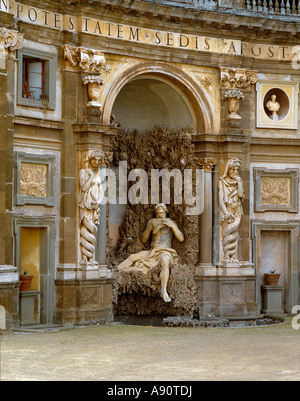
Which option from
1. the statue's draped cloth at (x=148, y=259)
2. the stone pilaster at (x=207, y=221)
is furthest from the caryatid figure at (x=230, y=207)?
the statue's draped cloth at (x=148, y=259)

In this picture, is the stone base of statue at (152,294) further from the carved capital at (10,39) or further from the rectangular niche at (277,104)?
the carved capital at (10,39)

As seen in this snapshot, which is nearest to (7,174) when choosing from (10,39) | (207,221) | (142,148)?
(10,39)

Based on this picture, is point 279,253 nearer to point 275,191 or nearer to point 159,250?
point 275,191

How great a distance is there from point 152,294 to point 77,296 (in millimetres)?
2169

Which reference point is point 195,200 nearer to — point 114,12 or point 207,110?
point 207,110

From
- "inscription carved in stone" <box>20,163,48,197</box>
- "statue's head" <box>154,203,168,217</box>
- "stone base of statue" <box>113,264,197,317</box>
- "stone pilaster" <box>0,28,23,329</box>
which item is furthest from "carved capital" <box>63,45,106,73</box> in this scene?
"stone base of statue" <box>113,264,197,317</box>

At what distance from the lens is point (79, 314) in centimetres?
1923

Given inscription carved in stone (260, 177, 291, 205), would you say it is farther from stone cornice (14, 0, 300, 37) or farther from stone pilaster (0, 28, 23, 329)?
stone pilaster (0, 28, 23, 329)

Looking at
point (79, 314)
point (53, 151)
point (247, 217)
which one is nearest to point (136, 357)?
point (79, 314)

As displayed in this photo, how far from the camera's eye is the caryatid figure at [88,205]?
1944 cm

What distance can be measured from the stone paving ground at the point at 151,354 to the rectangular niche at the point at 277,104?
5.48 m

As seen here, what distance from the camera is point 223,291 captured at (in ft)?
70.0

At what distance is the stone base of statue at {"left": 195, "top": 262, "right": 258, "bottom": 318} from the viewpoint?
2127 centimetres

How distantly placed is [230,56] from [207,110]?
1389mm
